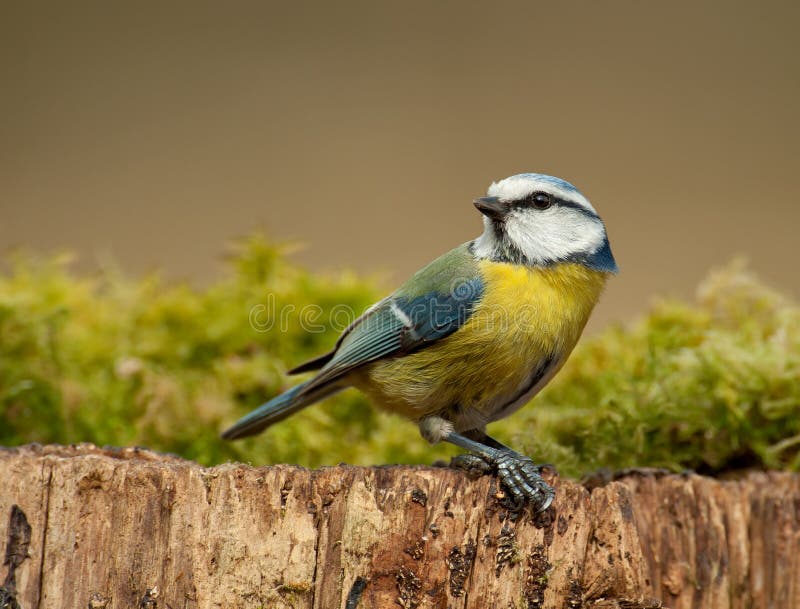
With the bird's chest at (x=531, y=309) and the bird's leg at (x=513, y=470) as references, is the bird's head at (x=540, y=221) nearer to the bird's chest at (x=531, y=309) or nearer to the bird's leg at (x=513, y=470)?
the bird's chest at (x=531, y=309)

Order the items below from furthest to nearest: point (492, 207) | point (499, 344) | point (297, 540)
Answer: point (492, 207) < point (499, 344) < point (297, 540)

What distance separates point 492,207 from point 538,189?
13 centimetres

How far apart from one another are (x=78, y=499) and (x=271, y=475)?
0.39m

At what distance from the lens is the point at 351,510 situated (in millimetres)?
1611

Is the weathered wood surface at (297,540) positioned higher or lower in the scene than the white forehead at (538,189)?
lower

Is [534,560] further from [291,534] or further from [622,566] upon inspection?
[291,534]

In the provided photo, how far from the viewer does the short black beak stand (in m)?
2.21

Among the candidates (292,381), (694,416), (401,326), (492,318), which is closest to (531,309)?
(492,318)

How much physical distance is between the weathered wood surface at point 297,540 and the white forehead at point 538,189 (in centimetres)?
84

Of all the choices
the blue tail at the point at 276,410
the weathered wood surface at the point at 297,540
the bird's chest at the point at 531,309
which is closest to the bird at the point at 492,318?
the bird's chest at the point at 531,309

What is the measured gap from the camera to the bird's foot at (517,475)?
5.52ft

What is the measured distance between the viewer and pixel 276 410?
2.50 metres

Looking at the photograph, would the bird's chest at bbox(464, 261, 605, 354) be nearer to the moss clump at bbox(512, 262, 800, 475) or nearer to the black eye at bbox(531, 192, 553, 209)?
the black eye at bbox(531, 192, 553, 209)

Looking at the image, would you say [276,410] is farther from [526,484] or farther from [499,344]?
[526,484]
